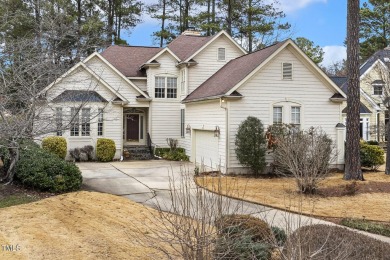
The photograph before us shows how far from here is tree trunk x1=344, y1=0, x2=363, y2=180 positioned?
15.5 meters

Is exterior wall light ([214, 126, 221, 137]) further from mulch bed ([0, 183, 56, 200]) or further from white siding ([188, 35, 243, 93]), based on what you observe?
mulch bed ([0, 183, 56, 200])

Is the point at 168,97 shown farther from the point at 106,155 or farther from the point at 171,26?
the point at 171,26

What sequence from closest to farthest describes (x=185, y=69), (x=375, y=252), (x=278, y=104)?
(x=375, y=252) → (x=278, y=104) → (x=185, y=69)

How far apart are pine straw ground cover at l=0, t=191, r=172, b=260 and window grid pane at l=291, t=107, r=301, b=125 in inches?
389

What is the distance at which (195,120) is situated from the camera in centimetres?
2067

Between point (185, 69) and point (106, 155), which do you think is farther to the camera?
point (185, 69)

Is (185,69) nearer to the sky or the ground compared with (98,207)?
nearer to the sky

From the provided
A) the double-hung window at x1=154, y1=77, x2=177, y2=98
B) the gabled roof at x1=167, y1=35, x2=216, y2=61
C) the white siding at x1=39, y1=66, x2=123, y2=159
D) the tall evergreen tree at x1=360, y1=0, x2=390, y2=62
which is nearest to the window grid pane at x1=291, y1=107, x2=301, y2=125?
the gabled roof at x1=167, y1=35, x2=216, y2=61

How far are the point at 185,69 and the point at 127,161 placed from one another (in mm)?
6644

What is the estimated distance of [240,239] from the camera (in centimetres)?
546

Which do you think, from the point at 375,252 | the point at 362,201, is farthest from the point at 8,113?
the point at 362,201

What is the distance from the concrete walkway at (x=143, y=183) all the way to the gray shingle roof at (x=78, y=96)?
3411 millimetres

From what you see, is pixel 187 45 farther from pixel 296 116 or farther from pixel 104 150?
pixel 296 116

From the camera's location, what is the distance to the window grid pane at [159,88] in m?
23.9
